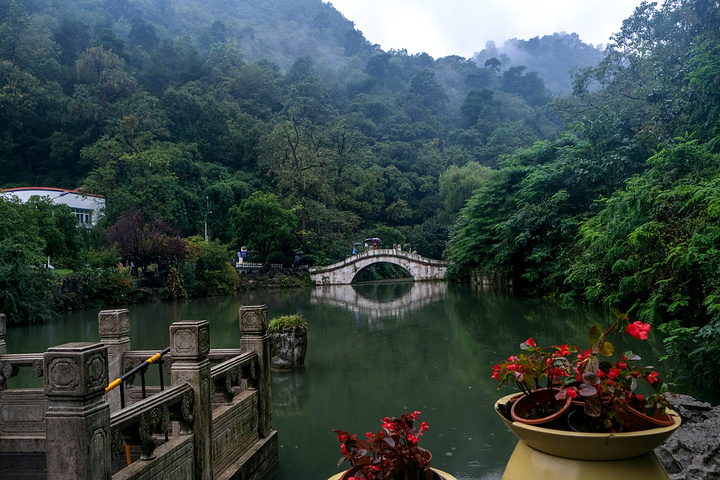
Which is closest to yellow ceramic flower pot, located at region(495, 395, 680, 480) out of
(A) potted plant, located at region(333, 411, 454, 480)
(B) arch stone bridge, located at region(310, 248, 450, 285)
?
(A) potted plant, located at region(333, 411, 454, 480)

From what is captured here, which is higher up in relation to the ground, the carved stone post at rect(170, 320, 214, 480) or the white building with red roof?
the white building with red roof

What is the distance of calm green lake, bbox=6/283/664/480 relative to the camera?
5.79 metres

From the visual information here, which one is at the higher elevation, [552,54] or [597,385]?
[552,54]

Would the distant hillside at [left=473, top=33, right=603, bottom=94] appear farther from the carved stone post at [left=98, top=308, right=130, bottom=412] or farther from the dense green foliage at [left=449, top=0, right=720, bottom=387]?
the carved stone post at [left=98, top=308, right=130, bottom=412]

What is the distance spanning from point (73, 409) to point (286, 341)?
6.78 meters

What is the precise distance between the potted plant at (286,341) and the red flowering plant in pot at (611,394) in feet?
24.9

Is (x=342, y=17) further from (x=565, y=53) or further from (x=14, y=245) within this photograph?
(x=14, y=245)

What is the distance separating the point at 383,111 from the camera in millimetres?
67062

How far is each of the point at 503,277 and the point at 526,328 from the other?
12.3 meters

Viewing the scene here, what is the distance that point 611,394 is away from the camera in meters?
1.41

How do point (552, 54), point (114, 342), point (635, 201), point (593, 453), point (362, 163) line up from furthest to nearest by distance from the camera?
point (552, 54), point (362, 163), point (635, 201), point (114, 342), point (593, 453)

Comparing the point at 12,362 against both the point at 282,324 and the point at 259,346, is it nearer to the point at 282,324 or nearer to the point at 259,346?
the point at 259,346

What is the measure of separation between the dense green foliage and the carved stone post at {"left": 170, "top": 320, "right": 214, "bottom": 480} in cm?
441

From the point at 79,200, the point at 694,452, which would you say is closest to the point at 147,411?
the point at 694,452
